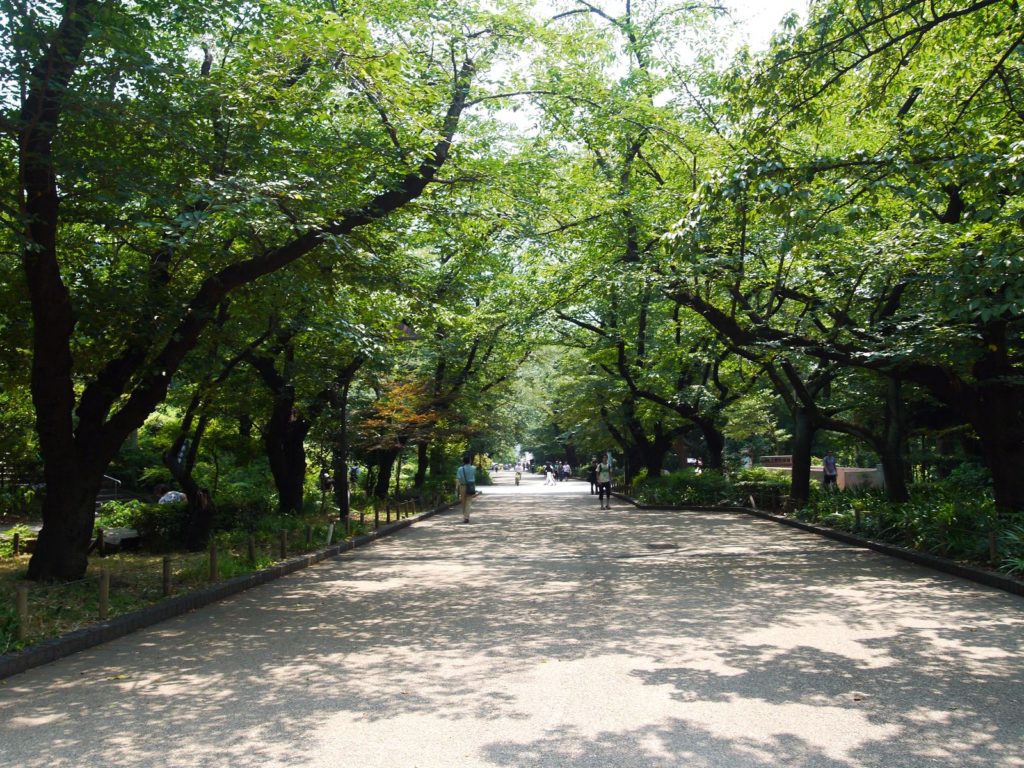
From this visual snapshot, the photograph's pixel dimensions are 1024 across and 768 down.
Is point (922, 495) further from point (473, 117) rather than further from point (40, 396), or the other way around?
point (40, 396)

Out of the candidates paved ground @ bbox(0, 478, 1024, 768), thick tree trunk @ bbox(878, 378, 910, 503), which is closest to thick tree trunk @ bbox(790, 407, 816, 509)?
thick tree trunk @ bbox(878, 378, 910, 503)

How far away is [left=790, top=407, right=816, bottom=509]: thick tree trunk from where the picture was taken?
21.5 meters

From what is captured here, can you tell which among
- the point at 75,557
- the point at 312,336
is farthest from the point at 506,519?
the point at 75,557

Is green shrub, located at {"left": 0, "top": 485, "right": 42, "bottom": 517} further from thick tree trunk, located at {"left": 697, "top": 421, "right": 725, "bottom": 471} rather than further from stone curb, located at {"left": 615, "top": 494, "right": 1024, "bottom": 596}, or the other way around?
thick tree trunk, located at {"left": 697, "top": 421, "right": 725, "bottom": 471}

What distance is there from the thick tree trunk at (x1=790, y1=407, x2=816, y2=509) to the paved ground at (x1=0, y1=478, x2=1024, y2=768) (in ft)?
34.1

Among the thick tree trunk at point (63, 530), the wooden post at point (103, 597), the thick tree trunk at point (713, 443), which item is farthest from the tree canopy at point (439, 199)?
the thick tree trunk at point (713, 443)

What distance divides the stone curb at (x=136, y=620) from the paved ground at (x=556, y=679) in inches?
7.5

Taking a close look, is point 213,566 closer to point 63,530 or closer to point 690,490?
point 63,530

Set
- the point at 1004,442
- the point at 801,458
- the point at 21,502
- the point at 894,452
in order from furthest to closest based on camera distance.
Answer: the point at 21,502, the point at 801,458, the point at 894,452, the point at 1004,442

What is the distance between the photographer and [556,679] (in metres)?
6.00

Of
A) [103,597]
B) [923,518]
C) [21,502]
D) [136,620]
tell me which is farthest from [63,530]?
[21,502]

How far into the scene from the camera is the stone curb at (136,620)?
669 cm

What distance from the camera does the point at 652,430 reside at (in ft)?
113

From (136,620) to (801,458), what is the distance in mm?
17895
